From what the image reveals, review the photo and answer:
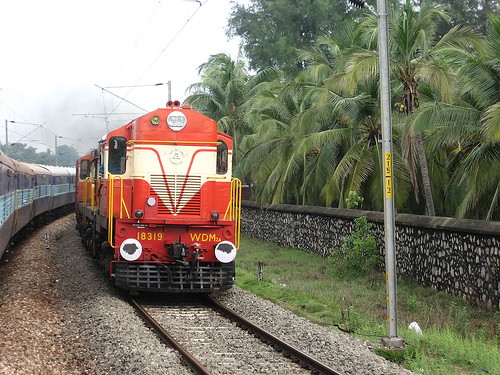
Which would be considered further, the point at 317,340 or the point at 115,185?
the point at 115,185

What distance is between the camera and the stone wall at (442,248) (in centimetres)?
1024

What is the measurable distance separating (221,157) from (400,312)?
14.7 feet

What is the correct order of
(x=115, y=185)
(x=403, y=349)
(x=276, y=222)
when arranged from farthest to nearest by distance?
1. (x=276, y=222)
2. (x=115, y=185)
3. (x=403, y=349)

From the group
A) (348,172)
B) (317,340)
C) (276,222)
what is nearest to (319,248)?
(348,172)

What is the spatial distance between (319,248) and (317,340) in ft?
33.7

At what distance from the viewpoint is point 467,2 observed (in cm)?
3750

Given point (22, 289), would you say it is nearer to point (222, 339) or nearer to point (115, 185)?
point (115, 185)

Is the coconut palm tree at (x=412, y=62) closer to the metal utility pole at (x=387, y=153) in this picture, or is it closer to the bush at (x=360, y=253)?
the bush at (x=360, y=253)

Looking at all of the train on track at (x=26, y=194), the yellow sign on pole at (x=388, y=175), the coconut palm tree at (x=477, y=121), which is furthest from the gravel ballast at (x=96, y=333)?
the coconut palm tree at (x=477, y=121)

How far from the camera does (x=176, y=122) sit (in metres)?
10.5

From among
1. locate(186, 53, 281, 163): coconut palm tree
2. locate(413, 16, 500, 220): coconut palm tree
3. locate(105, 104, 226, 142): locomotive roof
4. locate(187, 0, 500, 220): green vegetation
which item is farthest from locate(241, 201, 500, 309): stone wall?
locate(186, 53, 281, 163): coconut palm tree

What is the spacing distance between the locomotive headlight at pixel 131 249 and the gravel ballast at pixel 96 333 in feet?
2.86

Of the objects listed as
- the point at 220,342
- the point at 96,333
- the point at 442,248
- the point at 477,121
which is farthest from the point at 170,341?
the point at 477,121

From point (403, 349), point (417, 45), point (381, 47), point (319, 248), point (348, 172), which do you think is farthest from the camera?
point (319, 248)
